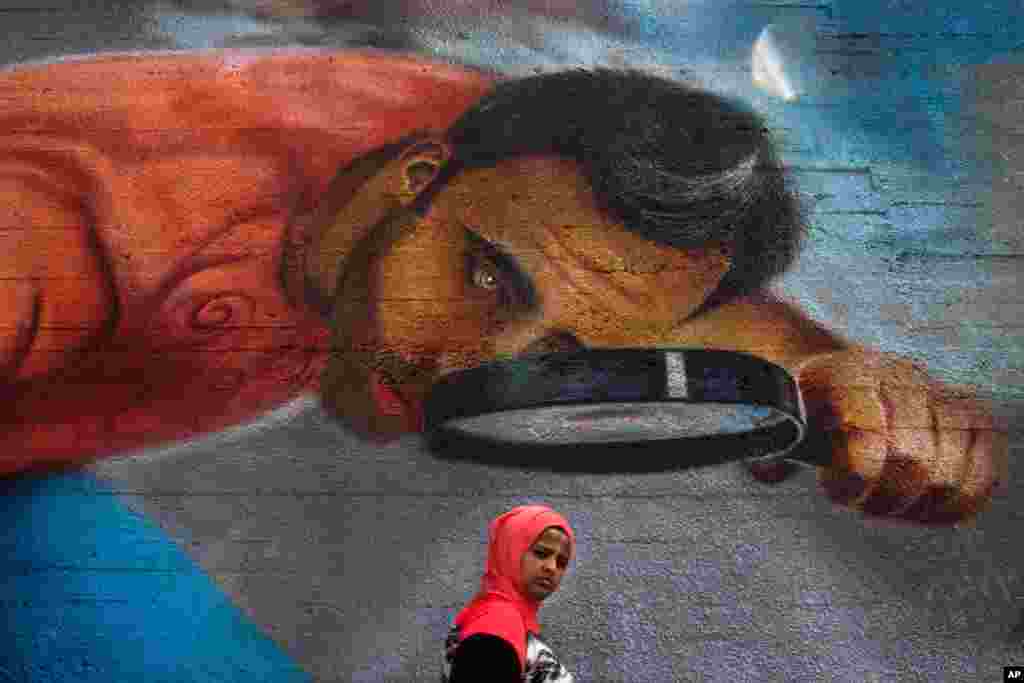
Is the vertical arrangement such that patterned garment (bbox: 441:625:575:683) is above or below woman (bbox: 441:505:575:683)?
below

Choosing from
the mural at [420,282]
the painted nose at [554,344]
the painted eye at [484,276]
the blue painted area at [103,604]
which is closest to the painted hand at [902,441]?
the mural at [420,282]

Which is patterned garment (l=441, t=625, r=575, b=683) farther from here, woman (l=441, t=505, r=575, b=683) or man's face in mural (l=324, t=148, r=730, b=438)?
man's face in mural (l=324, t=148, r=730, b=438)

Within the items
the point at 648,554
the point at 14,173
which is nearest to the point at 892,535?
the point at 648,554

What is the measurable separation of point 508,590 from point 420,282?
1447mm

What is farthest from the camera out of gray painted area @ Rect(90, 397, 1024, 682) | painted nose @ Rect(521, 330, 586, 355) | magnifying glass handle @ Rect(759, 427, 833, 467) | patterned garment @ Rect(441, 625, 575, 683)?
painted nose @ Rect(521, 330, 586, 355)

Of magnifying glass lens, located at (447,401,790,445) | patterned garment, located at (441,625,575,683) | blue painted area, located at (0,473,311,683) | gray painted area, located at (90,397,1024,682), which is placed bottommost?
blue painted area, located at (0,473,311,683)

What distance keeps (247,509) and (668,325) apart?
139 cm

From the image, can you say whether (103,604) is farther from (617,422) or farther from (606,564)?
(617,422)

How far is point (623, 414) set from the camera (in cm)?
354

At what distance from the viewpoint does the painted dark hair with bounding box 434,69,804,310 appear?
369cm

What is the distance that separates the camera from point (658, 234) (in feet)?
12.2

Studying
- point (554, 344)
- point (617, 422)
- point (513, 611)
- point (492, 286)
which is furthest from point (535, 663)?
point (492, 286)

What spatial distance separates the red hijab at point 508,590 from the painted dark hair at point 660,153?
4.46 feet

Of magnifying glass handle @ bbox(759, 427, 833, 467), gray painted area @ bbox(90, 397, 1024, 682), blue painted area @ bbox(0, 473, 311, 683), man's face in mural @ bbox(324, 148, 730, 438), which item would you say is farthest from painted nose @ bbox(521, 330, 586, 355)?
blue painted area @ bbox(0, 473, 311, 683)
